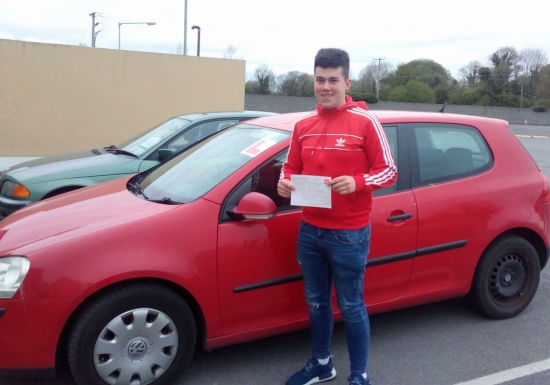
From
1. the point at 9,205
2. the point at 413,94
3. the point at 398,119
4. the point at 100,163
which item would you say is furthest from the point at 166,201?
the point at 413,94

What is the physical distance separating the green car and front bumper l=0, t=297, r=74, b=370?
277 centimetres

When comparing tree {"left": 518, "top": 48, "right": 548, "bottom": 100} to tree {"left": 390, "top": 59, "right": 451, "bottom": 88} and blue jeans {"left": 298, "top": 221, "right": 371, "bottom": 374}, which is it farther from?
blue jeans {"left": 298, "top": 221, "right": 371, "bottom": 374}

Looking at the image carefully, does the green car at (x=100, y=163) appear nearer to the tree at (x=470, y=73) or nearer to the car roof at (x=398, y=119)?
the car roof at (x=398, y=119)

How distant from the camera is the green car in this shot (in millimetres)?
5395

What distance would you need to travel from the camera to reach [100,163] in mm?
5961

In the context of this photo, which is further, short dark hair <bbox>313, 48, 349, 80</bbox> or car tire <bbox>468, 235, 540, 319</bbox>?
car tire <bbox>468, 235, 540, 319</bbox>

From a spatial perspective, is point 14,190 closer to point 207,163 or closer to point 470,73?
point 207,163

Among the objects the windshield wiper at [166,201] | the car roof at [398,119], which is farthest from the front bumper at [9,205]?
the car roof at [398,119]

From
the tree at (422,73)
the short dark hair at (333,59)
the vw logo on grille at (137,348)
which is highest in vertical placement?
the tree at (422,73)

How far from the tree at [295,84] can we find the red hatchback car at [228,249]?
4596cm

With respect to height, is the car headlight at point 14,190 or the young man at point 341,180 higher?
the young man at point 341,180

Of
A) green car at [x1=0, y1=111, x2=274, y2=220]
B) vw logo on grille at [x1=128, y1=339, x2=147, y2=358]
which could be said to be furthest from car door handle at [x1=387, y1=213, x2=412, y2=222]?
green car at [x1=0, y1=111, x2=274, y2=220]

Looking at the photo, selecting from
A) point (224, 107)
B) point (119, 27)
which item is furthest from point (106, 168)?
point (119, 27)

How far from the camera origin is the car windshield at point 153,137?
6461mm
